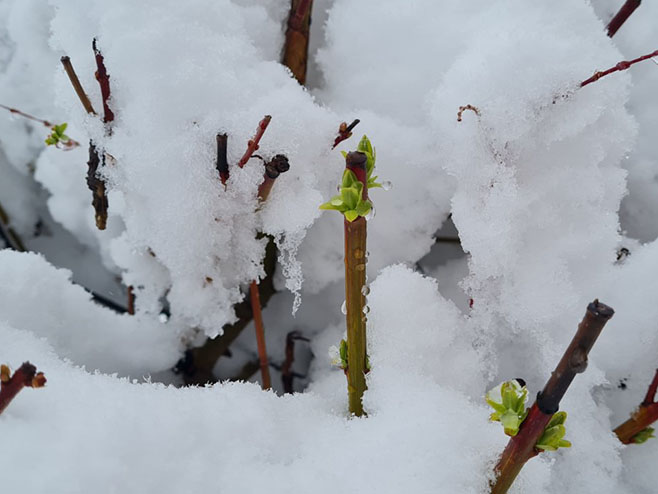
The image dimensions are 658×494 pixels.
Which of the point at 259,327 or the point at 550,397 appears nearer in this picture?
the point at 550,397

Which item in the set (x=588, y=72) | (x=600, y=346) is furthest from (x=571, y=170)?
(x=600, y=346)

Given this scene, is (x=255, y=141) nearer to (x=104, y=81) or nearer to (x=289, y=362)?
(x=104, y=81)

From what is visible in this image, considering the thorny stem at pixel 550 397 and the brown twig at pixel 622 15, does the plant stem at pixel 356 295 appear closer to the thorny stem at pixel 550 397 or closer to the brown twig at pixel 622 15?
the thorny stem at pixel 550 397

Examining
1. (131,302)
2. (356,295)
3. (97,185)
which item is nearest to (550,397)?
(356,295)

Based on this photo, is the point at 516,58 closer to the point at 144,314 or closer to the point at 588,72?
the point at 588,72

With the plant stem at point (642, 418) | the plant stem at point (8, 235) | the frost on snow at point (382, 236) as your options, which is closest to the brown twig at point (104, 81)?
the frost on snow at point (382, 236)

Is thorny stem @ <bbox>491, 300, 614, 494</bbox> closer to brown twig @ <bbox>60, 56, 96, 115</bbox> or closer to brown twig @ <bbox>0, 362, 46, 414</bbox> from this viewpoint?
brown twig @ <bbox>0, 362, 46, 414</bbox>
